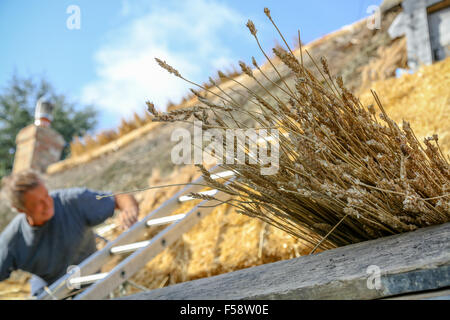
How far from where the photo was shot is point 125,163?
19.7 ft

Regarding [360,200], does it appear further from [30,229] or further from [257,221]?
[30,229]

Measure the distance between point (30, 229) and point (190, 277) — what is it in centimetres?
129

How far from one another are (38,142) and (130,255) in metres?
4.99

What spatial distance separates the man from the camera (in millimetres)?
2854

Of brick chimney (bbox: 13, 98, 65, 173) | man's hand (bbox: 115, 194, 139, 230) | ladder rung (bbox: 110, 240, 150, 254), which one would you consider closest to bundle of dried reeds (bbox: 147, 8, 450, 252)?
ladder rung (bbox: 110, 240, 150, 254)

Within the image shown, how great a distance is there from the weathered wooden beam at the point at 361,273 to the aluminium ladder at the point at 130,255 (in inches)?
34.2

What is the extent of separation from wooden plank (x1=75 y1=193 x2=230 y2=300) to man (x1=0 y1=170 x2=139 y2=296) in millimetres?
739

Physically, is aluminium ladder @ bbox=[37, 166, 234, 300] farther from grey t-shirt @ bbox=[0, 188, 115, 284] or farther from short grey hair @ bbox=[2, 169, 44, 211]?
short grey hair @ bbox=[2, 169, 44, 211]

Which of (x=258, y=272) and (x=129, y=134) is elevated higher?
(x=129, y=134)

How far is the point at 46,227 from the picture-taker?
293cm

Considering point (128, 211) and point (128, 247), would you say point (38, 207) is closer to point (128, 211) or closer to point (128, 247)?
point (128, 211)

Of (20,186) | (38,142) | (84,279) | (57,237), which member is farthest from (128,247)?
(38,142)

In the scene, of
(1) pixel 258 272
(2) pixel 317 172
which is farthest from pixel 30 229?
(2) pixel 317 172

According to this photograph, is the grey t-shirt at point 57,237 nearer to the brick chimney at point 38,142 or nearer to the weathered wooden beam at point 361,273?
the weathered wooden beam at point 361,273
